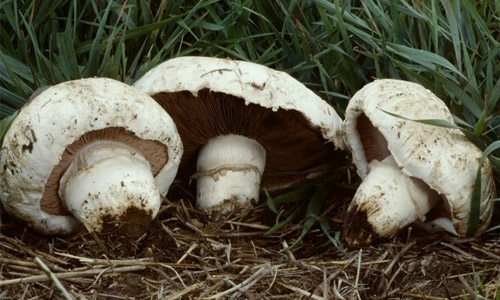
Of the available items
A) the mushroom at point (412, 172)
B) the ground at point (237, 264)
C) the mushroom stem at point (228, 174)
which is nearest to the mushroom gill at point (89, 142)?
the ground at point (237, 264)

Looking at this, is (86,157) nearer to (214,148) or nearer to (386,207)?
(214,148)

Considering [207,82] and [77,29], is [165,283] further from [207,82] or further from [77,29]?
→ [77,29]

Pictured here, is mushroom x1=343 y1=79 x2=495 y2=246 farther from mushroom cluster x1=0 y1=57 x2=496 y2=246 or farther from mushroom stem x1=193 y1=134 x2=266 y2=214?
mushroom stem x1=193 y1=134 x2=266 y2=214

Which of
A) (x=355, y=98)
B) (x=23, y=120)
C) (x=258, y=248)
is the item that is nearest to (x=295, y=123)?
(x=355, y=98)

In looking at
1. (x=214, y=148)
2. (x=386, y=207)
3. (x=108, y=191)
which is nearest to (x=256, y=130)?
(x=214, y=148)

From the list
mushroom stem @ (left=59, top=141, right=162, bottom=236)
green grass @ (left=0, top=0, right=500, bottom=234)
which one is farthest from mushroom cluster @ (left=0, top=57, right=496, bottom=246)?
green grass @ (left=0, top=0, right=500, bottom=234)

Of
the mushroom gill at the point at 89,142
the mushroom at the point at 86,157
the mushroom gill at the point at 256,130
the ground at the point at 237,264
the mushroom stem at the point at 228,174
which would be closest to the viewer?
the ground at the point at 237,264

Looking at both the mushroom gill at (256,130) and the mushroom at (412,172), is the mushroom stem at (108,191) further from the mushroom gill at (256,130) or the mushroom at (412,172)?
the mushroom at (412,172)
